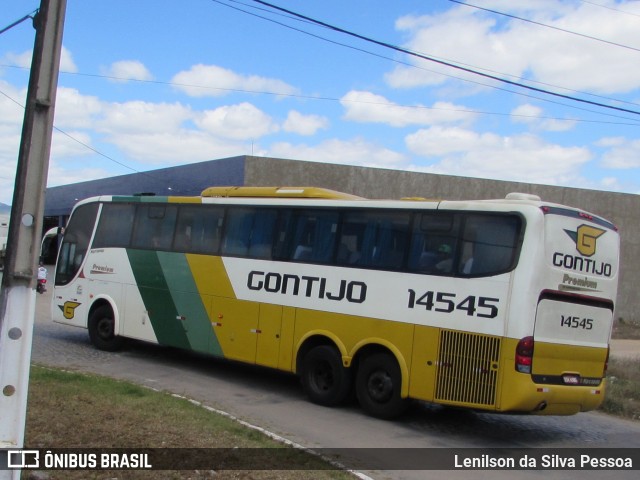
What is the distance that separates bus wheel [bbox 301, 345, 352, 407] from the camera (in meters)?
10.7

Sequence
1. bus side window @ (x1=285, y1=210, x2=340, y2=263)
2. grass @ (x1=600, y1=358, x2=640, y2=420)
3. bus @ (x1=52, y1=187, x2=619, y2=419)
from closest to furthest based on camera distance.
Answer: bus @ (x1=52, y1=187, x2=619, y2=419) → bus side window @ (x1=285, y1=210, x2=340, y2=263) → grass @ (x1=600, y1=358, x2=640, y2=420)

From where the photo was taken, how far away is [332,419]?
9.99 m

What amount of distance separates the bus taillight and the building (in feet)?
54.3

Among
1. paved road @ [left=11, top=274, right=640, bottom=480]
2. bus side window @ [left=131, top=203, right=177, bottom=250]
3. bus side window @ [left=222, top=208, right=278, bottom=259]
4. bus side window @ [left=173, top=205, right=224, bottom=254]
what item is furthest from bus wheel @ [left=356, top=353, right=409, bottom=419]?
bus side window @ [left=131, top=203, right=177, bottom=250]

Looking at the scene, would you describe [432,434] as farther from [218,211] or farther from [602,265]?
[218,211]

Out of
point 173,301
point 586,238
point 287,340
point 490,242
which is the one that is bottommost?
point 287,340

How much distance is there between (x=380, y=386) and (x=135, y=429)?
4039 mm

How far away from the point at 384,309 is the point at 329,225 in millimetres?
1739

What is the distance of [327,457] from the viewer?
759 cm

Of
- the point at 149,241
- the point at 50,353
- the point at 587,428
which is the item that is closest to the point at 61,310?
the point at 50,353

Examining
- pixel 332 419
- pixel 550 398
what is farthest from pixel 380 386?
pixel 550 398

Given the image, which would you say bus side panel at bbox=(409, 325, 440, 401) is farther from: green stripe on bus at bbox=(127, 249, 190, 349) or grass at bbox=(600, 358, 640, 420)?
green stripe on bus at bbox=(127, 249, 190, 349)

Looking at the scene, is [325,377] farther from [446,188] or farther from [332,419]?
[446,188]

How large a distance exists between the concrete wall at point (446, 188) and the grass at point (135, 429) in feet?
52.0
